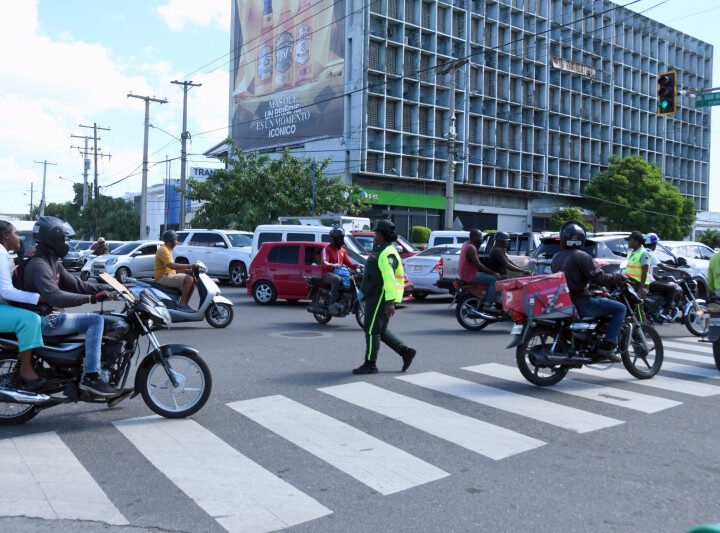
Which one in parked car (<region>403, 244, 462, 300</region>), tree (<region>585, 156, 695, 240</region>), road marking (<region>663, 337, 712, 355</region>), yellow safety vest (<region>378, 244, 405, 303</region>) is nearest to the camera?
yellow safety vest (<region>378, 244, 405, 303</region>)

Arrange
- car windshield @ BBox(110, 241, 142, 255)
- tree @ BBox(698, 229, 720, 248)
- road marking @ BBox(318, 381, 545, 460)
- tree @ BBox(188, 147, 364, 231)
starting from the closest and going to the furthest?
1. road marking @ BBox(318, 381, 545, 460)
2. car windshield @ BBox(110, 241, 142, 255)
3. tree @ BBox(188, 147, 364, 231)
4. tree @ BBox(698, 229, 720, 248)

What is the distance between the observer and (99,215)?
63.5 meters

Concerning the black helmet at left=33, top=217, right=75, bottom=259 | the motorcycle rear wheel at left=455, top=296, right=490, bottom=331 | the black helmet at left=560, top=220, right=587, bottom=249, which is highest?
the black helmet at left=560, top=220, right=587, bottom=249

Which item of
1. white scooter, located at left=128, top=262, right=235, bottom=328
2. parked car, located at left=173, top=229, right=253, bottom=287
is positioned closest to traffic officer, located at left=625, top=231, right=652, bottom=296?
white scooter, located at left=128, top=262, right=235, bottom=328

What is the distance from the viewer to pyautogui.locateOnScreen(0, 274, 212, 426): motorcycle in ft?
20.3

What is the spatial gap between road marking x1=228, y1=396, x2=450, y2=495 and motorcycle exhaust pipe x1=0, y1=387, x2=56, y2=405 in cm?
170

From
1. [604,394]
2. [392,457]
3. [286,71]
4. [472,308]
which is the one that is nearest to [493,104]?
[286,71]

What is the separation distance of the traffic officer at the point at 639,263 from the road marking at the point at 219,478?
28.0ft

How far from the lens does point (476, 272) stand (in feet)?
46.3

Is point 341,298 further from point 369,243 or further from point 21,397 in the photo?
point 21,397

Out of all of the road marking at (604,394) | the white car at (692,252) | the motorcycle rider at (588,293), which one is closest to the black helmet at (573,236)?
the motorcycle rider at (588,293)

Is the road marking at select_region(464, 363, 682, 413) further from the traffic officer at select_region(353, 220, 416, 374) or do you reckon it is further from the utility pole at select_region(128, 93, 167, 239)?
the utility pole at select_region(128, 93, 167, 239)

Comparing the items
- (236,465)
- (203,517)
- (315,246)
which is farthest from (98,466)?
(315,246)

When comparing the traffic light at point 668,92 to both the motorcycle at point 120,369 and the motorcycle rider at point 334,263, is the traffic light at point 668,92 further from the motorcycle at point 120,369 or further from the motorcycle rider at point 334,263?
the motorcycle at point 120,369
